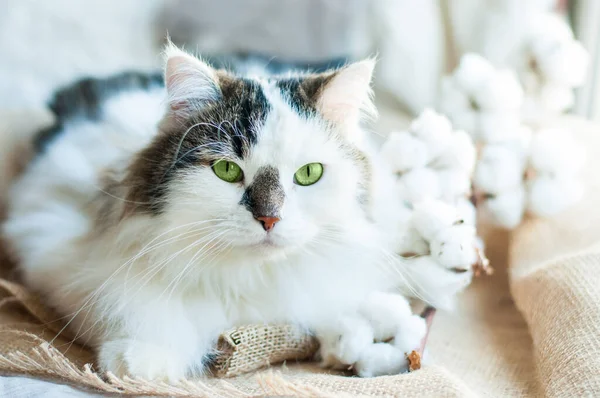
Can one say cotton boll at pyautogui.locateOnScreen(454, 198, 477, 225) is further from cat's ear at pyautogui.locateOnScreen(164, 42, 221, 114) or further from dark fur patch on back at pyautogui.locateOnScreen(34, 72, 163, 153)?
dark fur patch on back at pyautogui.locateOnScreen(34, 72, 163, 153)


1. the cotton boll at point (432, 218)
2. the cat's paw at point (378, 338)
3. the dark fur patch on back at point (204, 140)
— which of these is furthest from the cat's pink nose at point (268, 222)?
the cotton boll at point (432, 218)

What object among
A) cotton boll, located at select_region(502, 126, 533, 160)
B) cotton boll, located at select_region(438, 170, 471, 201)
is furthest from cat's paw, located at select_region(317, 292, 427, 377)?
cotton boll, located at select_region(502, 126, 533, 160)

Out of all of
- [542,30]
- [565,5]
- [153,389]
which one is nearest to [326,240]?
[153,389]

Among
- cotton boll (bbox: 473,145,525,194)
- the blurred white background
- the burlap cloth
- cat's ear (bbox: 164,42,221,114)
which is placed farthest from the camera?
the blurred white background

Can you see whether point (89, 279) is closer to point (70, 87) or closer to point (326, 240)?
point (326, 240)

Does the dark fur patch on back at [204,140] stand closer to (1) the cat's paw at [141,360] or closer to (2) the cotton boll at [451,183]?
(1) the cat's paw at [141,360]

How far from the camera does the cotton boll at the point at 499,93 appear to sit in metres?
1.48

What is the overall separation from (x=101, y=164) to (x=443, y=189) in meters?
0.77

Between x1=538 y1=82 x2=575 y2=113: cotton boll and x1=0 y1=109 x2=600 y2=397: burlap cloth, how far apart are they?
16cm

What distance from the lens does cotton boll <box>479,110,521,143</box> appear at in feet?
4.98

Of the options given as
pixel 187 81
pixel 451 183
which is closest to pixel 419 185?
pixel 451 183

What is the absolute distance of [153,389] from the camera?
937mm

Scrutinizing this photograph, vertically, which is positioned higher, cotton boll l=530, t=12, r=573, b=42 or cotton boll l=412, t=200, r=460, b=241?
cotton boll l=530, t=12, r=573, b=42

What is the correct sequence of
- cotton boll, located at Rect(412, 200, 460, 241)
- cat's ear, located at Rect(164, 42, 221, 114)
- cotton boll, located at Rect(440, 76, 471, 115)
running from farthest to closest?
cotton boll, located at Rect(440, 76, 471, 115), cotton boll, located at Rect(412, 200, 460, 241), cat's ear, located at Rect(164, 42, 221, 114)
